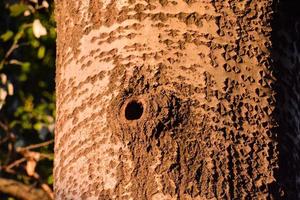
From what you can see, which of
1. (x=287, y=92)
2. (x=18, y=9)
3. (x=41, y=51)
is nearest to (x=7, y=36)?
(x=41, y=51)

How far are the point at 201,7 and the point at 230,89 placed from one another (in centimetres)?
16

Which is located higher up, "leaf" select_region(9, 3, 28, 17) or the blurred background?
"leaf" select_region(9, 3, 28, 17)

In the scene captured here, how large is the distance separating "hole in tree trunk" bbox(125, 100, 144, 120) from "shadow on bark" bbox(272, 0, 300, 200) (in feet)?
0.77

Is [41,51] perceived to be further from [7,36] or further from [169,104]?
[169,104]

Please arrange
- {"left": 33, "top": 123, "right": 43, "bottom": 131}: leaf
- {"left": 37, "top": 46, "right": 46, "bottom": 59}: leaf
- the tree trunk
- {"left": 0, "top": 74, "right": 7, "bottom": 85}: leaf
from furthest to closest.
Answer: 1. {"left": 33, "top": 123, "right": 43, "bottom": 131}: leaf
2. {"left": 37, "top": 46, "right": 46, "bottom": 59}: leaf
3. {"left": 0, "top": 74, "right": 7, "bottom": 85}: leaf
4. the tree trunk

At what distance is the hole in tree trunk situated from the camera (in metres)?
1.30

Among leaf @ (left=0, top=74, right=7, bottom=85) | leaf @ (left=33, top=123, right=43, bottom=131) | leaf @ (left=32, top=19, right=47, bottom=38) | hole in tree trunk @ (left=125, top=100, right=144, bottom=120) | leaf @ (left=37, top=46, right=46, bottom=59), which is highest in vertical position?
leaf @ (left=37, top=46, right=46, bottom=59)

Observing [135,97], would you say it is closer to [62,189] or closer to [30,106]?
[62,189]

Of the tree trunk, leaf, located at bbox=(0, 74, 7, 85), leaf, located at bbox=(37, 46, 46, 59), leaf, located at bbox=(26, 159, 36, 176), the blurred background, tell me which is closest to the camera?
the tree trunk

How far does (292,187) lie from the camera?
134cm

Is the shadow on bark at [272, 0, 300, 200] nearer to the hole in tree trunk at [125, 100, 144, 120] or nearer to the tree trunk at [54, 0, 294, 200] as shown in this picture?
the tree trunk at [54, 0, 294, 200]

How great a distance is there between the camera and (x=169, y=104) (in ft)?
4.20

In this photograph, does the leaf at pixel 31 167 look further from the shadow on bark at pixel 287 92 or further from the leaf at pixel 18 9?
the shadow on bark at pixel 287 92

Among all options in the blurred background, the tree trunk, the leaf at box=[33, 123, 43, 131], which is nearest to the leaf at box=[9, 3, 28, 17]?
the blurred background
